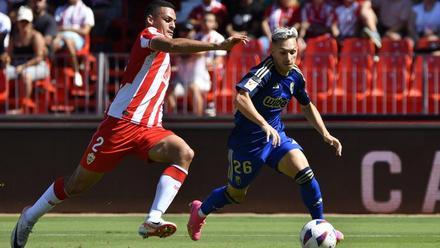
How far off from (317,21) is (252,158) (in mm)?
7378

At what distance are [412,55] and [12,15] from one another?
664cm

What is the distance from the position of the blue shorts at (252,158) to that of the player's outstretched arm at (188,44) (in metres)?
1.63

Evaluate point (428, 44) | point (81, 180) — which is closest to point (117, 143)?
point (81, 180)

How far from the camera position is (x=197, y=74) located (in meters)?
15.8

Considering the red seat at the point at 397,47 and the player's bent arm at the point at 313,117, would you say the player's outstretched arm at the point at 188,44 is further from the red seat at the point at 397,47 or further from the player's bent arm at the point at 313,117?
the red seat at the point at 397,47

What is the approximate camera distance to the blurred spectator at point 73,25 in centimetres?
1683

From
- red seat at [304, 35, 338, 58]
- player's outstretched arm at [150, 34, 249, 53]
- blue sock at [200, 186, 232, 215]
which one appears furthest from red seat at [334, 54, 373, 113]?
player's outstretched arm at [150, 34, 249, 53]

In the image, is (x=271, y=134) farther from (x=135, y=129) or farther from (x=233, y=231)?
(x=233, y=231)

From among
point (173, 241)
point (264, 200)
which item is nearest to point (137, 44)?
point (173, 241)

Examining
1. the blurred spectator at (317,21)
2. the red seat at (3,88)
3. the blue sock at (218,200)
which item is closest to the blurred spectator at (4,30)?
the red seat at (3,88)

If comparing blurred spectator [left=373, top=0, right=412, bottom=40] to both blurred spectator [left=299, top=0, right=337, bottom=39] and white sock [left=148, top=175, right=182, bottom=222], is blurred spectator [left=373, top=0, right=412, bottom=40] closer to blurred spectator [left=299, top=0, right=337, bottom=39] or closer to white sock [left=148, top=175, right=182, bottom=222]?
blurred spectator [left=299, top=0, right=337, bottom=39]

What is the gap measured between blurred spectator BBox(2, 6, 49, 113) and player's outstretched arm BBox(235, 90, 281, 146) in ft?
20.1

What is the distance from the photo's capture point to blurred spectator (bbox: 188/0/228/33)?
722 inches

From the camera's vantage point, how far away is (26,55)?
15789 millimetres
